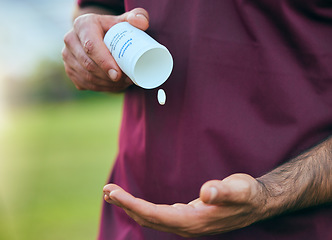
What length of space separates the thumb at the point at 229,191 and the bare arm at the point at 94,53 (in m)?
0.49

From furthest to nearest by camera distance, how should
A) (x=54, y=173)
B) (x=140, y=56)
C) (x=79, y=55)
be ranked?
(x=54, y=173)
(x=79, y=55)
(x=140, y=56)

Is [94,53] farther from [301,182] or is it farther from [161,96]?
[301,182]

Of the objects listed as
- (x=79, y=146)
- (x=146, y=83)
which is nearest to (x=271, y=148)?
(x=146, y=83)

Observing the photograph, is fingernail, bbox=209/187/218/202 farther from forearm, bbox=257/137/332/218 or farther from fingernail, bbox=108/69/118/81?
fingernail, bbox=108/69/118/81

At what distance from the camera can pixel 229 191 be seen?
965 mm

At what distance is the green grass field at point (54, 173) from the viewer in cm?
518

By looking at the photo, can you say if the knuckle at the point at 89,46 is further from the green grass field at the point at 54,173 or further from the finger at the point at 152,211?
the green grass field at the point at 54,173

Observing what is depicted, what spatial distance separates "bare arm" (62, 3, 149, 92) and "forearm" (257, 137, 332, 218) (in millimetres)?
565

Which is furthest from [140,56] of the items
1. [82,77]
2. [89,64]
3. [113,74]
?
[82,77]

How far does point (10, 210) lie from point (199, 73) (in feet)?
17.7

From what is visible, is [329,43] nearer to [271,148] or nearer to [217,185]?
[271,148]

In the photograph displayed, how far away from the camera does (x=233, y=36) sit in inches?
49.7

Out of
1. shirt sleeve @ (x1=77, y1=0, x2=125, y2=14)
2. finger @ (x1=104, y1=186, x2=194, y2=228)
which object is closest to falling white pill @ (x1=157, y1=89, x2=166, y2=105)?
finger @ (x1=104, y1=186, x2=194, y2=228)

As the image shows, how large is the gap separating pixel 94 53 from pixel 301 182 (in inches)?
28.9
